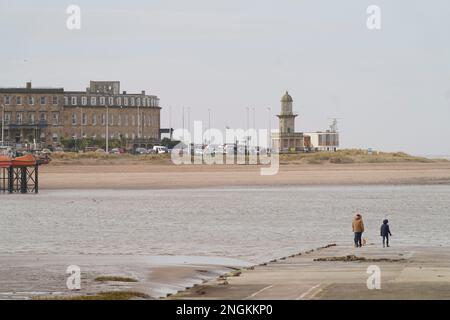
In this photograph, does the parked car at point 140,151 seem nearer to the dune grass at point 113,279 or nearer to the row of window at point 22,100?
the row of window at point 22,100

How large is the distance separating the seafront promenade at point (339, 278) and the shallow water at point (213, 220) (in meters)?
5.48

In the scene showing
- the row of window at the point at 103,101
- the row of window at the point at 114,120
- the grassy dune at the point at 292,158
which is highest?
the row of window at the point at 103,101

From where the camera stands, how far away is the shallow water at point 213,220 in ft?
172

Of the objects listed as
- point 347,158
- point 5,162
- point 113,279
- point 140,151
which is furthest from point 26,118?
point 113,279

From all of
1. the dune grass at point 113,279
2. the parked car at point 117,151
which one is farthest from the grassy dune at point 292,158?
the dune grass at point 113,279

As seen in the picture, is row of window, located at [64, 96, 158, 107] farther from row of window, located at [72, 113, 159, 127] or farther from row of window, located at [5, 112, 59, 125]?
row of window, located at [5, 112, 59, 125]

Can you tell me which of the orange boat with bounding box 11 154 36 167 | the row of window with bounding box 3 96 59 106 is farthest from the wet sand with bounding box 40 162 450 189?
the row of window with bounding box 3 96 59 106

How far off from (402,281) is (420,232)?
24.7 metres

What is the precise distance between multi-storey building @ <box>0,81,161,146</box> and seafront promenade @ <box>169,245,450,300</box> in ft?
472

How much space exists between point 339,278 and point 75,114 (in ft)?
516

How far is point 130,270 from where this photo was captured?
4184 cm

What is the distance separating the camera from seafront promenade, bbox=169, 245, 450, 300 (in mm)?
31344
